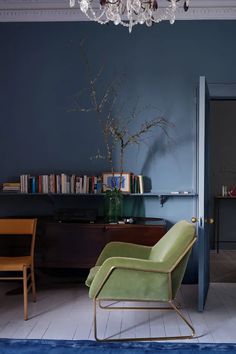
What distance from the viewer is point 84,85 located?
440 centimetres

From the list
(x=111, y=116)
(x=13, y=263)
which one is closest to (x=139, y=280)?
(x=13, y=263)

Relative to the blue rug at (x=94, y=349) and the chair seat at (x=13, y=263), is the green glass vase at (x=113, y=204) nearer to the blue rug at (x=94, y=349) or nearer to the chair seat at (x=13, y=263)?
the chair seat at (x=13, y=263)

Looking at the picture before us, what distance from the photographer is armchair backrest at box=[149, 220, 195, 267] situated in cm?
301

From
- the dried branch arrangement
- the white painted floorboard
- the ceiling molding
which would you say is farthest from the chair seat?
the ceiling molding

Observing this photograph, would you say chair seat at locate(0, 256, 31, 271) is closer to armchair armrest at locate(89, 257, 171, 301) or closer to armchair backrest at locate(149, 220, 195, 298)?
armchair armrest at locate(89, 257, 171, 301)

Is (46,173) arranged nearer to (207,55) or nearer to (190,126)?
(190,126)

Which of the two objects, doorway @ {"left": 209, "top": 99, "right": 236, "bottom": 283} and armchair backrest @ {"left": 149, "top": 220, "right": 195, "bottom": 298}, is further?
doorway @ {"left": 209, "top": 99, "right": 236, "bottom": 283}

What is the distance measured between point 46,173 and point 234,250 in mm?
3539

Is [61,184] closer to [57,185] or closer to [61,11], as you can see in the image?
[57,185]

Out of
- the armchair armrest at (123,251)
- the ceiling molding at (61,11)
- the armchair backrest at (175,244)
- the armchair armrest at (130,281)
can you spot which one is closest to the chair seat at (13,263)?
the armchair armrest at (123,251)

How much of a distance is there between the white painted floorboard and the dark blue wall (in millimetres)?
1110

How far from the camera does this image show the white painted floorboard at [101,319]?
2959 mm

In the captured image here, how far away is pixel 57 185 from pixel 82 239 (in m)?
0.66

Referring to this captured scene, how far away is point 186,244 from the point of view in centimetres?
305
